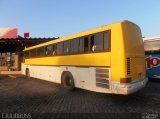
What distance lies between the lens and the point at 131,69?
7559 millimetres

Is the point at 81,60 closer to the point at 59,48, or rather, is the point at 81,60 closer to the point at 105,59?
the point at 105,59

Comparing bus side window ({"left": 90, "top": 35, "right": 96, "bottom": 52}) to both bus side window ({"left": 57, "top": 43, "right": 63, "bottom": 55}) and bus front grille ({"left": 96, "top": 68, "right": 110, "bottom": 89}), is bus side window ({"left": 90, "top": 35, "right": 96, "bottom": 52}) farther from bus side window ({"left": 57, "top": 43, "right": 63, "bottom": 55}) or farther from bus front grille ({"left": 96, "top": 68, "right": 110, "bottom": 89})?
bus side window ({"left": 57, "top": 43, "right": 63, "bottom": 55})

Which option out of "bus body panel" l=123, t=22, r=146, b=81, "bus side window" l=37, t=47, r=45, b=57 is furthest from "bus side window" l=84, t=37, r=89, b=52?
"bus side window" l=37, t=47, r=45, b=57

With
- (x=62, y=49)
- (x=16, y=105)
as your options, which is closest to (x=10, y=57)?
(x=62, y=49)

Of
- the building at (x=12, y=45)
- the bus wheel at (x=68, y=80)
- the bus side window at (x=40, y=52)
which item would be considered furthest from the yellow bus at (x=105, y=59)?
the building at (x=12, y=45)

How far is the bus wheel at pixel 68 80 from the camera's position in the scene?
10.5 meters

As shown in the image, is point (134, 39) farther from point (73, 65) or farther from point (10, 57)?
point (10, 57)

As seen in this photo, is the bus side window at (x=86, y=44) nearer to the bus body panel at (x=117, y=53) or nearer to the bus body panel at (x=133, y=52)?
the bus body panel at (x=117, y=53)

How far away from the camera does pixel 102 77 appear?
8086 mm

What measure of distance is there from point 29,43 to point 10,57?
1047 centimetres

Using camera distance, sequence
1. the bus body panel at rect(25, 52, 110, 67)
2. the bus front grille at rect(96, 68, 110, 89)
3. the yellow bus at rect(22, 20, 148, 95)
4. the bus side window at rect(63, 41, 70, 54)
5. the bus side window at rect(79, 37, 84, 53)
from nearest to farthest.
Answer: the yellow bus at rect(22, 20, 148, 95) < the bus front grille at rect(96, 68, 110, 89) < the bus body panel at rect(25, 52, 110, 67) < the bus side window at rect(79, 37, 84, 53) < the bus side window at rect(63, 41, 70, 54)

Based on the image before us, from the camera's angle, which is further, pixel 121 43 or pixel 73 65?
pixel 73 65

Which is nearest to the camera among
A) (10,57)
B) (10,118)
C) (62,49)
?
(10,118)

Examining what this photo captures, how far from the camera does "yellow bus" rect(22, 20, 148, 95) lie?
735 cm
